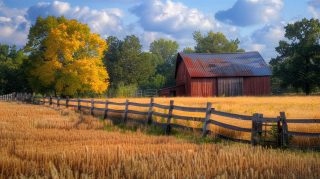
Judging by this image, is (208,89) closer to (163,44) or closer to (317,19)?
(317,19)

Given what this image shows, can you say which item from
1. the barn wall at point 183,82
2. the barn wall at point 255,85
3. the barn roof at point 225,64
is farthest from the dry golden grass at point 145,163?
the barn wall at point 255,85

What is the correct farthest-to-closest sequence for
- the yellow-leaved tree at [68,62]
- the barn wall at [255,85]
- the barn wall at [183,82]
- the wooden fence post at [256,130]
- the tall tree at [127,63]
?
the tall tree at [127,63], the barn wall at [183,82], the barn wall at [255,85], the yellow-leaved tree at [68,62], the wooden fence post at [256,130]

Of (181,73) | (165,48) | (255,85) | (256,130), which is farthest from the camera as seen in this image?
(165,48)

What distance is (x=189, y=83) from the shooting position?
55.6 m

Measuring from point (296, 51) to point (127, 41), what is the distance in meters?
38.4

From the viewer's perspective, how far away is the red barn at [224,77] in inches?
2167

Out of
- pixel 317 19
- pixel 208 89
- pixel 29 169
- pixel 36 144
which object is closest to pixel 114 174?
pixel 29 169

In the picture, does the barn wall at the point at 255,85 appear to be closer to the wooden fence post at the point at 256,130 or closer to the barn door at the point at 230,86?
the barn door at the point at 230,86

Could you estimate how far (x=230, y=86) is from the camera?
182 ft

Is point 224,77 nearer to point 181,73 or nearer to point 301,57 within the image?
point 181,73

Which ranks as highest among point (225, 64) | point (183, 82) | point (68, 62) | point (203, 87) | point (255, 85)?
point (225, 64)

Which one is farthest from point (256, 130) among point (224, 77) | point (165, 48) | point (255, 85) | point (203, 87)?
point (165, 48)

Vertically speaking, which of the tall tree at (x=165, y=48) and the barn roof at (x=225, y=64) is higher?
the tall tree at (x=165, y=48)

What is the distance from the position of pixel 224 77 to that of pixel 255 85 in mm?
4361
